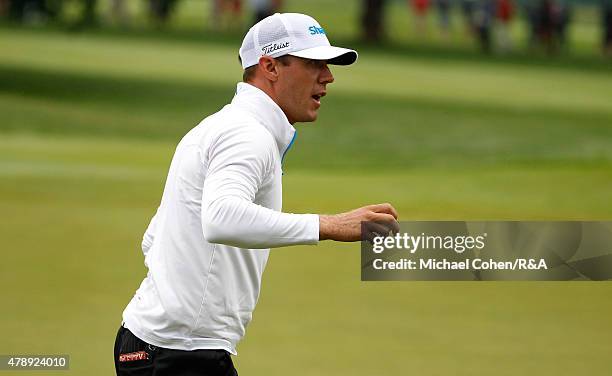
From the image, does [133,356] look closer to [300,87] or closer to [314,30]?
[300,87]

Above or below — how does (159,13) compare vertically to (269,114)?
above

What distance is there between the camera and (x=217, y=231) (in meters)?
4.36

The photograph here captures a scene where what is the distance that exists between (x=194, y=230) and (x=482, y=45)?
46.9 meters

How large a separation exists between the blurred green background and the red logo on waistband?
3.54m

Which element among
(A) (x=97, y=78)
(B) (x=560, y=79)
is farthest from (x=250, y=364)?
(B) (x=560, y=79)

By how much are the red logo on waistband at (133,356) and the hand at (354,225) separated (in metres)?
0.83

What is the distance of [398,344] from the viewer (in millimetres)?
9289

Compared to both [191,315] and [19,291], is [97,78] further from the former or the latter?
[191,315]

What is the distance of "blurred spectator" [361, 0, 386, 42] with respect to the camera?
48.8 meters

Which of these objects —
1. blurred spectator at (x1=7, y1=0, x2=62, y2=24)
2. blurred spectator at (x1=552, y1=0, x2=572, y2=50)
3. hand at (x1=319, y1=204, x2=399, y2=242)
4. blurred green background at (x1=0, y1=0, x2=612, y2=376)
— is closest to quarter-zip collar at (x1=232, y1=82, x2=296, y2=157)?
hand at (x1=319, y1=204, x2=399, y2=242)

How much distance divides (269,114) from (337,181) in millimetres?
16022

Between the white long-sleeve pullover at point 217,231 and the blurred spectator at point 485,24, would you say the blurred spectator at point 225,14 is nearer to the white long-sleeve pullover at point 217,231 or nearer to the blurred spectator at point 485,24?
the blurred spectator at point 485,24

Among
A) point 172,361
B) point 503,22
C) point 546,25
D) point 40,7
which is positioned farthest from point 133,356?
point 546,25

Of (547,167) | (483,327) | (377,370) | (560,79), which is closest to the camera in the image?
(377,370)
